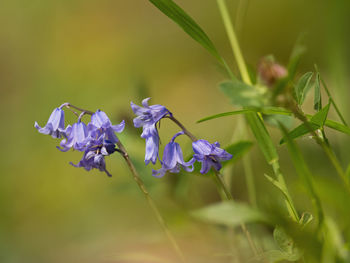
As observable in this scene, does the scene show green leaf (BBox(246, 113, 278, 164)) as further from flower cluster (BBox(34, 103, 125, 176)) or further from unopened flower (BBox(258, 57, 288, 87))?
flower cluster (BBox(34, 103, 125, 176))

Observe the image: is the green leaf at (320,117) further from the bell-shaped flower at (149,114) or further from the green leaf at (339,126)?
the bell-shaped flower at (149,114)

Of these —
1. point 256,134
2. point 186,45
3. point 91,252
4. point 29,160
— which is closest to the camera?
point 256,134

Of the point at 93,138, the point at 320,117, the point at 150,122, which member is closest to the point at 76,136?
the point at 93,138

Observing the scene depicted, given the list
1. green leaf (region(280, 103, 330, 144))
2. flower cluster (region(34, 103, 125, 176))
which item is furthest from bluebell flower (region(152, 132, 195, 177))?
green leaf (region(280, 103, 330, 144))

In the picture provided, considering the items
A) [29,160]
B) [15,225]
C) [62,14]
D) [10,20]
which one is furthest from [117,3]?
[15,225]

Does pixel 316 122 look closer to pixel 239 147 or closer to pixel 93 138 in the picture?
pixel 239 147

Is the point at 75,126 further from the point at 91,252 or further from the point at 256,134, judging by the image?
the point at 91,252

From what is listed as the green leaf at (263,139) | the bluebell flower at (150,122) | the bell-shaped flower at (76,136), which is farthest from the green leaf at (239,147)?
the bell-shaped flower at (76,136)
